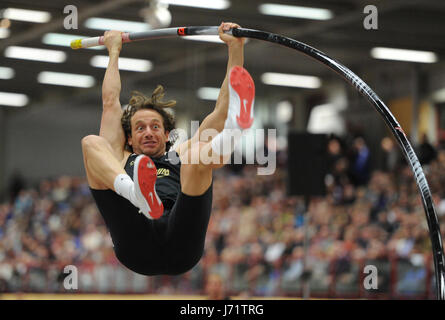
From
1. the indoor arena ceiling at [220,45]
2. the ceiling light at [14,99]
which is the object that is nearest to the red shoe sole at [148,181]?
the indoor arena ceiling at [220,45]

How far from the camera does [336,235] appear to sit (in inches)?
520

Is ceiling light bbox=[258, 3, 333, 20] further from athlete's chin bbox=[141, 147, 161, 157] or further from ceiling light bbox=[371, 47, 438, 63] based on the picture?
athlete's chin bbox=[141, 147, 161, 157]

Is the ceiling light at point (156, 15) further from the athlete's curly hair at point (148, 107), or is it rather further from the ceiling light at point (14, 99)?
the ceiling light at point (14, 99)

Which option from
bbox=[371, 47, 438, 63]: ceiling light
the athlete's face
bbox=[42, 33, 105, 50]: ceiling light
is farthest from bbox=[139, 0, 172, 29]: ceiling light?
bbox=[371, 47, 438, 63]: ceiling light

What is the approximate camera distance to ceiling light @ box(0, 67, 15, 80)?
1912 centimetres

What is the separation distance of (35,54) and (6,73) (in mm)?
1611

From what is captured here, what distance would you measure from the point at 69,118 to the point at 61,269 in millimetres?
8041

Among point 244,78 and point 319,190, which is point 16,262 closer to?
point 319,190

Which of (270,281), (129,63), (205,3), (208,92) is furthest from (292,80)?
(270,281)

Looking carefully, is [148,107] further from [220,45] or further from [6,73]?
[6,73]

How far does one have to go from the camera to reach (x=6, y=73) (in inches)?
768

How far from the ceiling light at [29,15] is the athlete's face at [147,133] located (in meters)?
9.66
